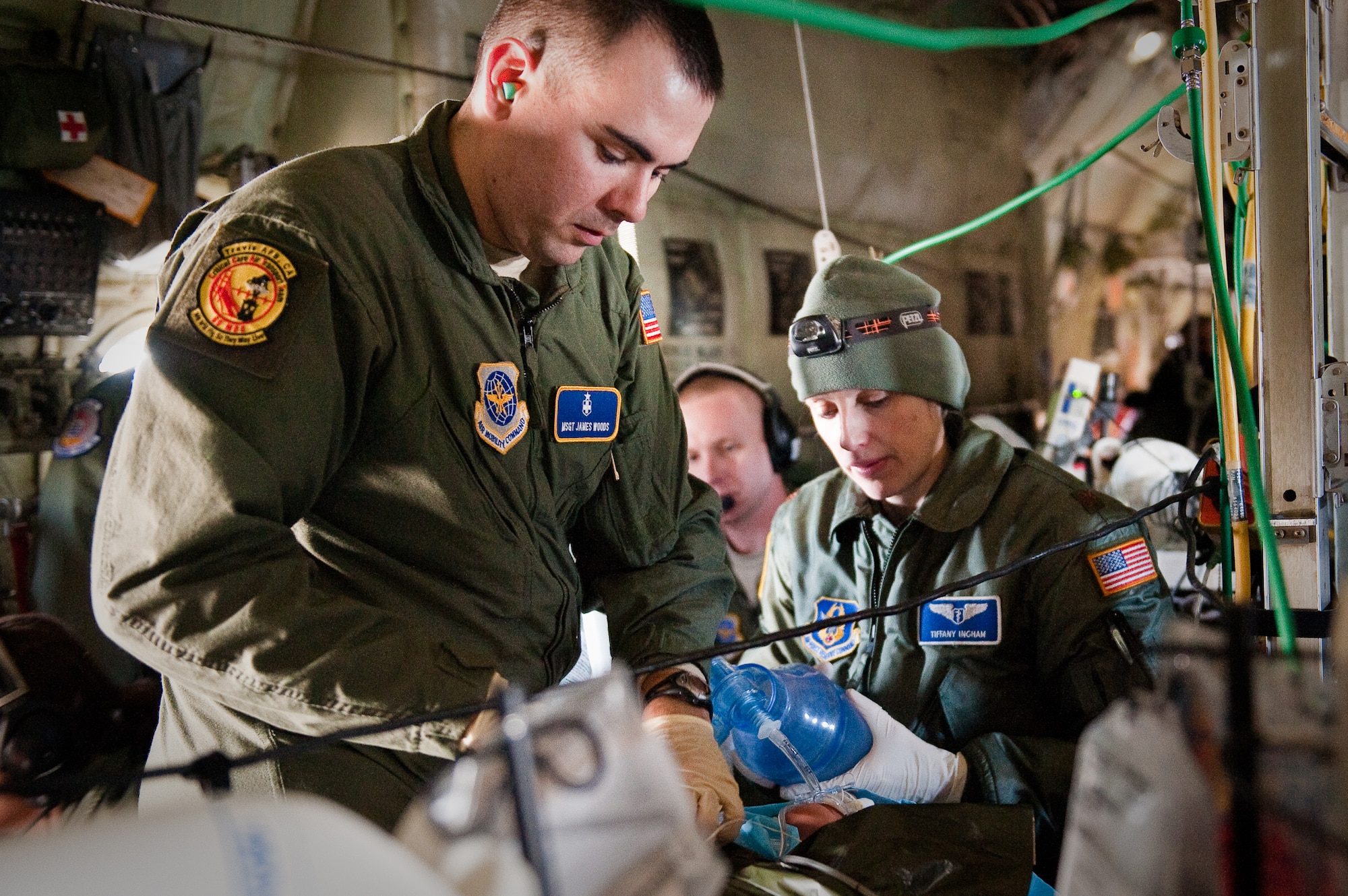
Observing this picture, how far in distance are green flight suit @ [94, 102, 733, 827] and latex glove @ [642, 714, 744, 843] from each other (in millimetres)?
124

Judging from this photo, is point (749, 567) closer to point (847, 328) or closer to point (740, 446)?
point (740, 446)

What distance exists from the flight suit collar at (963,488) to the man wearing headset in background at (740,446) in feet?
3.54

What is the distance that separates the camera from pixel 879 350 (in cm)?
179

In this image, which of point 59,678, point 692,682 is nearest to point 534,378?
point 692,682

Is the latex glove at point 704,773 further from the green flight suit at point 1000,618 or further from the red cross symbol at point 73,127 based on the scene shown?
the red cross symbol at point 73,127

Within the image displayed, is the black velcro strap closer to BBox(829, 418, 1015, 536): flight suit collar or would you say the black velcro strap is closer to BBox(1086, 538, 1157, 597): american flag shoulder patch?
BBox(829, 418, 1015, 536): flight suit collar

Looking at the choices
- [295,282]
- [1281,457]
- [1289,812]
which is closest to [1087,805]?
[1289,812]

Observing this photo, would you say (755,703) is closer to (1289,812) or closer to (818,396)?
(818,396)

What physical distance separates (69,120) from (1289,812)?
3260 millimetres

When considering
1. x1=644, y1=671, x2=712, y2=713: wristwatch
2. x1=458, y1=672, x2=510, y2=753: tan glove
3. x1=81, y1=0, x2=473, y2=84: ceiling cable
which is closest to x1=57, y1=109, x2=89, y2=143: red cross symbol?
x1=81, y1=0, x2=473, y2=84: ceiling cable

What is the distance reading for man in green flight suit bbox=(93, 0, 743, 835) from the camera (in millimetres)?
863

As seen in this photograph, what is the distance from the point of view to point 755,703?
4.75ft

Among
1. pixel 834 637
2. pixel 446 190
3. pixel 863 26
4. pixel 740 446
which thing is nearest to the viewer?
pixel 863 26

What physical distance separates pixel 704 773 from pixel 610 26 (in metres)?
0.82
